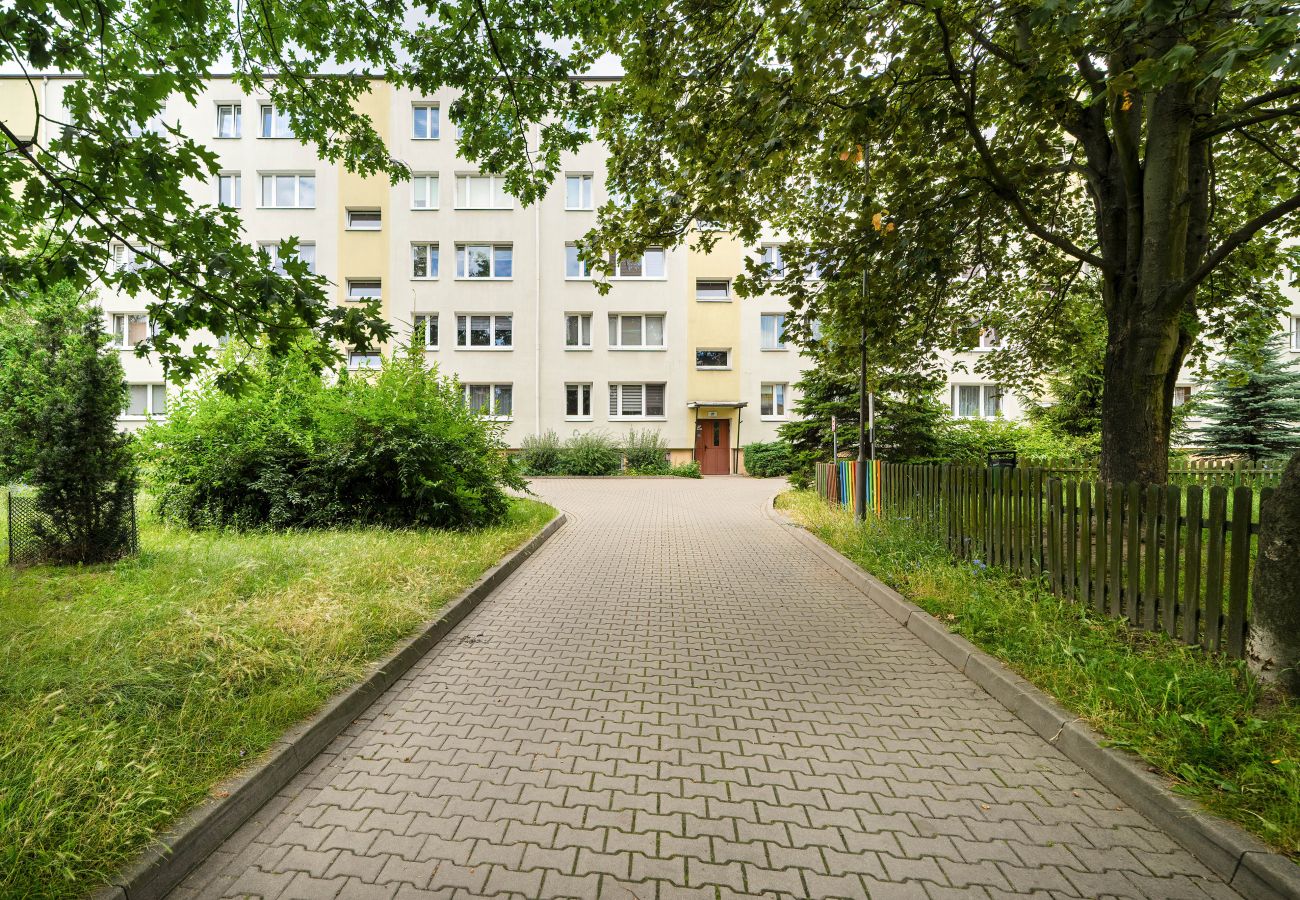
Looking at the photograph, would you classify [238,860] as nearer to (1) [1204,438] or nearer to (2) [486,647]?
(2) [486,647]

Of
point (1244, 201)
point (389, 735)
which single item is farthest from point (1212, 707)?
point (1244, 201)

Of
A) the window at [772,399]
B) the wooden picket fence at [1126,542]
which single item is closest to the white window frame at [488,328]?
the window at [772,399]

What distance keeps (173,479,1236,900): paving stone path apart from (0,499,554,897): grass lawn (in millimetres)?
366

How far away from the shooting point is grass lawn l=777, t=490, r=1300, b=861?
8.84 ft

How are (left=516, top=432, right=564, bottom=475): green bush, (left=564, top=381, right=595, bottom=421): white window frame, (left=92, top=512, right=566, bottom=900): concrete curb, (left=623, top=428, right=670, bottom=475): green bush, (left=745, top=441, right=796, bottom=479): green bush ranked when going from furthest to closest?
1. (left=564, top=381, right=595, bottom=421): white window frame
2. (left=623, top=428, right=670, bottom=475): green bush
3. (left=516, top=432, right=564, bottom=475): green bush
4. (left=745, top=441, right=796, bottom=479): green bush
5. (left=92, top=512, right=566, bottom=900): concrete curb

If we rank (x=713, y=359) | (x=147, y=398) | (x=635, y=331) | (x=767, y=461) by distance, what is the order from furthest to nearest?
(x=713, y=359), (x=635, y=331), (x=147, y=398), (x=767, y=461)

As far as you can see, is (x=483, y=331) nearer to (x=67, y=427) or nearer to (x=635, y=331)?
(x=635, y=331)

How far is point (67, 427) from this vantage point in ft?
21.6

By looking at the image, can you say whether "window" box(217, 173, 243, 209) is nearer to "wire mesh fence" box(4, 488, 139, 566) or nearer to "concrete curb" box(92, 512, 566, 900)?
"wire mesh fence" box(4, 488, 139, 566)

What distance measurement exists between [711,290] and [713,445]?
731 cm

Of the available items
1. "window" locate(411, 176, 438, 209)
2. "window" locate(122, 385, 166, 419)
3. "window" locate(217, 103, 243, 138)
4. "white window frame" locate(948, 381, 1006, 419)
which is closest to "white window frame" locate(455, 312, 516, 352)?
"window" locate(411, 176, 438, 209)

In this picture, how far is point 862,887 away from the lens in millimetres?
2422

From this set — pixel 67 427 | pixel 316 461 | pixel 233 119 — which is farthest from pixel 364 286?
pixel 67 427

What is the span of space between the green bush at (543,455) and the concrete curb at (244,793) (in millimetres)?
20724
